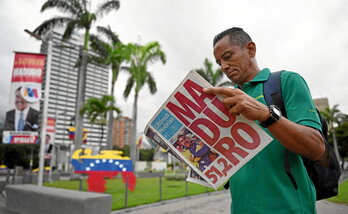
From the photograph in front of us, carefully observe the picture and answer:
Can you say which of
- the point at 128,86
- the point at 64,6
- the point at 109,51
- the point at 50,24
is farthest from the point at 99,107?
the point at 64,6

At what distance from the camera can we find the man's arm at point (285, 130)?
3.42 ft

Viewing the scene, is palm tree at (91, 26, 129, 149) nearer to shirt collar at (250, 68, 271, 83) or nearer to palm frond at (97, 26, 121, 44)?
palm frond at (97, 26, 121, 44)

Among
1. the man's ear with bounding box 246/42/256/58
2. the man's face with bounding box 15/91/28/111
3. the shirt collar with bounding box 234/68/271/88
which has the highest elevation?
the man's face with bounding box 15/91/28/111

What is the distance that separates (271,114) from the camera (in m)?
1.07

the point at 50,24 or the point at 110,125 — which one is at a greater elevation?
the point at 50,24

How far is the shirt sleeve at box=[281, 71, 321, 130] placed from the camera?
1096mm

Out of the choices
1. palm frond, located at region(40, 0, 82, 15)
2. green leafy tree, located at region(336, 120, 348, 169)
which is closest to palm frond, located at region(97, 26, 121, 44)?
palm frond, located at region(40, 0, 82, 15)

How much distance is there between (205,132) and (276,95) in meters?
0.42

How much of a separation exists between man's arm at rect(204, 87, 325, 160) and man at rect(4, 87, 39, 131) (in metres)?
11.5

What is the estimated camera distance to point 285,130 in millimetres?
1050

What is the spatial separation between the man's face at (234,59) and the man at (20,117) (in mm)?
11187

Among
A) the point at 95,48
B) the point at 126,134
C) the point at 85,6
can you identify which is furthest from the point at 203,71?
the point at 126,134

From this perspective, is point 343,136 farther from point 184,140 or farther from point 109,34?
point 184,140

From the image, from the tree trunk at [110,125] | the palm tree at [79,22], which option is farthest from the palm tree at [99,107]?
the palm tree at [79,22]
